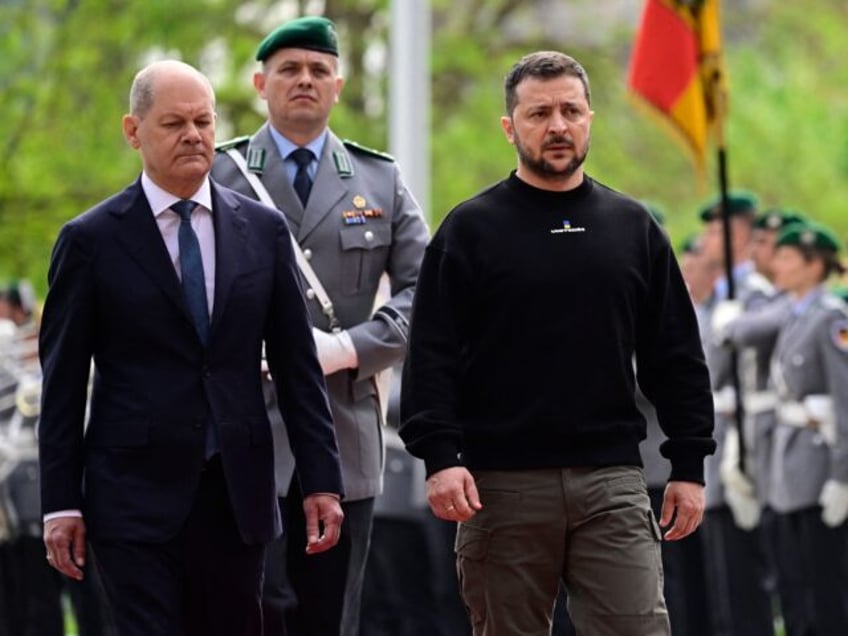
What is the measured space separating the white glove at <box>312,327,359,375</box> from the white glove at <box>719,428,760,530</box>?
5.55 meters

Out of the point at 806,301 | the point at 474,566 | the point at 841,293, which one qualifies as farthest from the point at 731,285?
the point at 474,566

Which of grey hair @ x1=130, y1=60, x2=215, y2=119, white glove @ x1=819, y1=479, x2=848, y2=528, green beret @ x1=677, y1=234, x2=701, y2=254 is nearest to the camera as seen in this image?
grey hair @ x1=130, y1=60, x2=215, y2=119

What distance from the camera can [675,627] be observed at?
13.5 m

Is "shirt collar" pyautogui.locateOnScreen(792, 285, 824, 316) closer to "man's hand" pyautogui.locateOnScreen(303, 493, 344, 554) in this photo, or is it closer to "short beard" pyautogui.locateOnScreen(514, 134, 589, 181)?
"short beard" pyautogui.locateOnScreen(514, 134, 589, 181)

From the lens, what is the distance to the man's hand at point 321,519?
7020 mm

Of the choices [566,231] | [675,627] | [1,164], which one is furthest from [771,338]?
[1,164]

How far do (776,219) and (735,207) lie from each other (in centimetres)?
46

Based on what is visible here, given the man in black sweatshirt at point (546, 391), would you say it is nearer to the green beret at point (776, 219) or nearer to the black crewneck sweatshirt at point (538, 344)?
the black crewneck sweatshirt at point (538, 344)

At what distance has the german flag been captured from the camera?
13.7 meters

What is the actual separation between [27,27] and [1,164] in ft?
4.17

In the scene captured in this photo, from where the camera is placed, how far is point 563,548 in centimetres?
706

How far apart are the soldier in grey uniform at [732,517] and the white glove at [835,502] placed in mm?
936

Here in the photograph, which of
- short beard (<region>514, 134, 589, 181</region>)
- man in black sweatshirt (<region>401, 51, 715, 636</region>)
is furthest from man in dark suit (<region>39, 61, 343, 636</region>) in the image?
short beard (<region>514, 134, 589, 181</region>)

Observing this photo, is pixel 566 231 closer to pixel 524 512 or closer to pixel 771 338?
pixel 524 512
